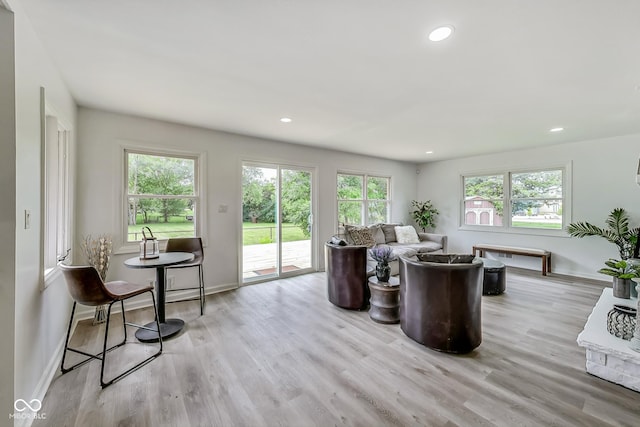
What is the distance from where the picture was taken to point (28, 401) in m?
1.58

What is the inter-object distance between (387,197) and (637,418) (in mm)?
5187

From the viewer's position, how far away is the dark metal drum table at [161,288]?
2.49 metres

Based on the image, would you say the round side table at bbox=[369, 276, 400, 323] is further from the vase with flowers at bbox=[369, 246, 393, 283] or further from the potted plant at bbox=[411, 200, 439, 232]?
the potted plant at bbox=[411, 200, 439, 232]

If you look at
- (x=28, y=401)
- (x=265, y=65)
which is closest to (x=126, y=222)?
(x=28, y=401)

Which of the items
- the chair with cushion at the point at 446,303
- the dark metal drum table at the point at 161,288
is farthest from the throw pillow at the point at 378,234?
the dark metal drum table at the point at 161,288

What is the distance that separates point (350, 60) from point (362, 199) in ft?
13.2

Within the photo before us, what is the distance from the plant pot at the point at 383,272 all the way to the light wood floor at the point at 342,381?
1.58ft

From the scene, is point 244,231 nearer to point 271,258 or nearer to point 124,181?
point 271,258

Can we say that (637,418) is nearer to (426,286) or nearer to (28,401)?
(426,286)

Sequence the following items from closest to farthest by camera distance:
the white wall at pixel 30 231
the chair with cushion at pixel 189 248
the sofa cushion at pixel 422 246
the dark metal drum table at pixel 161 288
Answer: the white wall at pixel 30 231
the dark metal drum table at pixel 161 288
the chair with cushion at pixel 189 248
the sofa cushion at pixel 422 246

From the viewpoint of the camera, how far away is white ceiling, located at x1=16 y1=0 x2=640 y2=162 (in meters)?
1.59

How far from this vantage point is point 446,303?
224cm

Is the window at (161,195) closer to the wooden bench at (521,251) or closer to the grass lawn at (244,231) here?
the grass lawn at (244,231)

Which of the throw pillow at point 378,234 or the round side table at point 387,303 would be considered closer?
the round side table at point 387,303
